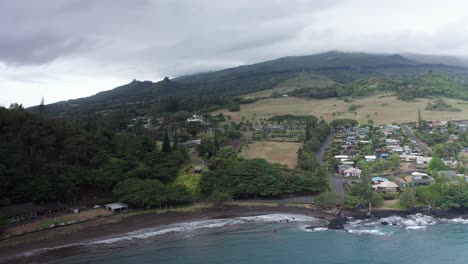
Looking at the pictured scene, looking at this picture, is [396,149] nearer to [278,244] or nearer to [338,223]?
[338,223]

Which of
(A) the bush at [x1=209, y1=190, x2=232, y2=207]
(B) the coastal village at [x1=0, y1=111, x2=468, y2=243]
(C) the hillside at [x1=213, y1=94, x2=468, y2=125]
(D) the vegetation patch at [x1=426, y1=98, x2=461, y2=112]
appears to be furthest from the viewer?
(D) the vegetation patch at [x1=426, y1=98, x2=461, y2=112]

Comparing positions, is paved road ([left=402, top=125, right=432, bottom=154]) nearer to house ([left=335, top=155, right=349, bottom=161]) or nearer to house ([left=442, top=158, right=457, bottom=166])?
house ([left=442, top=158, right=457, bottom=166])

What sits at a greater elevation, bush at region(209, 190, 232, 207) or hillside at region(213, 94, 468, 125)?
hillside at region(213, 94, 468, 125)

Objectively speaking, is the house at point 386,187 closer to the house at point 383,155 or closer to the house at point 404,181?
the house at point 404,181

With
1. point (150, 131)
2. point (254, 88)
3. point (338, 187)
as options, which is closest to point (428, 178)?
point (338, 187)

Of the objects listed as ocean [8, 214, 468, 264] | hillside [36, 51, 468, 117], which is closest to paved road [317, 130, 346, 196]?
ocean [8, 214, 468, 264]


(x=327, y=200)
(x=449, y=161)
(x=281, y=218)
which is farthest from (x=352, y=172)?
(x=281, y=218)
